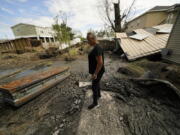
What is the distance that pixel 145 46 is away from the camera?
6117 millimetres

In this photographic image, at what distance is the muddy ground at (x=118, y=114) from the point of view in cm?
167

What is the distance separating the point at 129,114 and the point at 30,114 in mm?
2439

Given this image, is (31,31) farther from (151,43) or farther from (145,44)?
(151,43)

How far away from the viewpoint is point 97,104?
84.4 inches

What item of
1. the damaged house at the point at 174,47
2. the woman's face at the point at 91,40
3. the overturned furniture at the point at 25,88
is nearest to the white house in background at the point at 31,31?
the overturned furniture at the point at 25,88

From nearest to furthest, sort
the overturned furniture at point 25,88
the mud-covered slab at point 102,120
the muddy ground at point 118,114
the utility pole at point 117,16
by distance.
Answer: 1. the mud-covered slab at point 102,120
2. the muddy ground at point 118,114
3. the overturned furniture at point 25,88
4. the utility pole at point 117,16

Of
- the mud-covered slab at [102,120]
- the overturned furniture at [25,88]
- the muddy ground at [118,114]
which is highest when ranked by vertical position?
the overturned furniture at [25,88]

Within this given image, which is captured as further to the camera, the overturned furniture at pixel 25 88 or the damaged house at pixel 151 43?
the damaged house at pixel 151 43

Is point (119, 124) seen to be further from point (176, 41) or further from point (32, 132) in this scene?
point (176, 41)

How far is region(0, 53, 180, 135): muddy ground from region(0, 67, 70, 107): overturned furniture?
9.4 inches

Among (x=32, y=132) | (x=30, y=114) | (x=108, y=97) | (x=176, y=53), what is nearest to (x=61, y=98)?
(x=30, y=114)

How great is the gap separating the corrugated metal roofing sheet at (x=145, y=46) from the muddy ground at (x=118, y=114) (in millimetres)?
3558

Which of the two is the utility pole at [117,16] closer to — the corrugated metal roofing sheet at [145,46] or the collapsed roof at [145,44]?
the collapsed roof at [145,44]

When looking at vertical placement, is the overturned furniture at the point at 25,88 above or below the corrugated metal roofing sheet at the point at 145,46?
below
